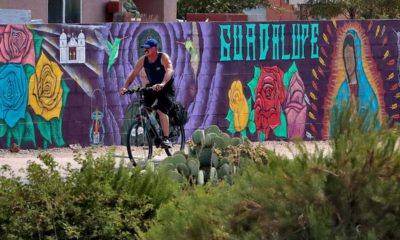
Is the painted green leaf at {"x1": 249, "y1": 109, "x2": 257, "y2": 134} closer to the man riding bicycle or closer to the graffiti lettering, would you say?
the graffiti lettering

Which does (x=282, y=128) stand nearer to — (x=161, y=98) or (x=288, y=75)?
(x=288, y=75)

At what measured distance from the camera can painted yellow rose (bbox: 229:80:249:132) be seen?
1627 cm

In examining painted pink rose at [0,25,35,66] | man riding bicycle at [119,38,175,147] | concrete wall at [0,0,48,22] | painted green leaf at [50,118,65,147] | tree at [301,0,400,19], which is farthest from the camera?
tree at [301,0,400,19]

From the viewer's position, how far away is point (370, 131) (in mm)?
4531

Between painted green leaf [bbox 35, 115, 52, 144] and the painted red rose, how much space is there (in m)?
3.81

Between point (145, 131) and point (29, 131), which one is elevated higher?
point (145, 131)

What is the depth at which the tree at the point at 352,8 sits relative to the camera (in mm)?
37656

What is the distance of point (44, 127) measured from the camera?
1468 centimetres

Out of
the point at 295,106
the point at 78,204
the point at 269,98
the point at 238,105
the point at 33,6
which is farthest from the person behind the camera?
the point at 33,6

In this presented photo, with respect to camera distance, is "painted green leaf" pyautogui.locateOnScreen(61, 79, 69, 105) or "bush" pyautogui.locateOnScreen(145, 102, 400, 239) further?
"painted green leaf" pyautogui.locateOnScreen(61, 79, 69, 105)

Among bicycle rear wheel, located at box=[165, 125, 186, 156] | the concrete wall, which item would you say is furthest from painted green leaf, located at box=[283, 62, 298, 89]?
the concrete wall

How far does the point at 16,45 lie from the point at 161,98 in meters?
2.77

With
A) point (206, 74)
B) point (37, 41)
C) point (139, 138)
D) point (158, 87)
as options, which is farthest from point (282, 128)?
point (37, 41)

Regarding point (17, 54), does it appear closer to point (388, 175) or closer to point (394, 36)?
point (394, 36)
